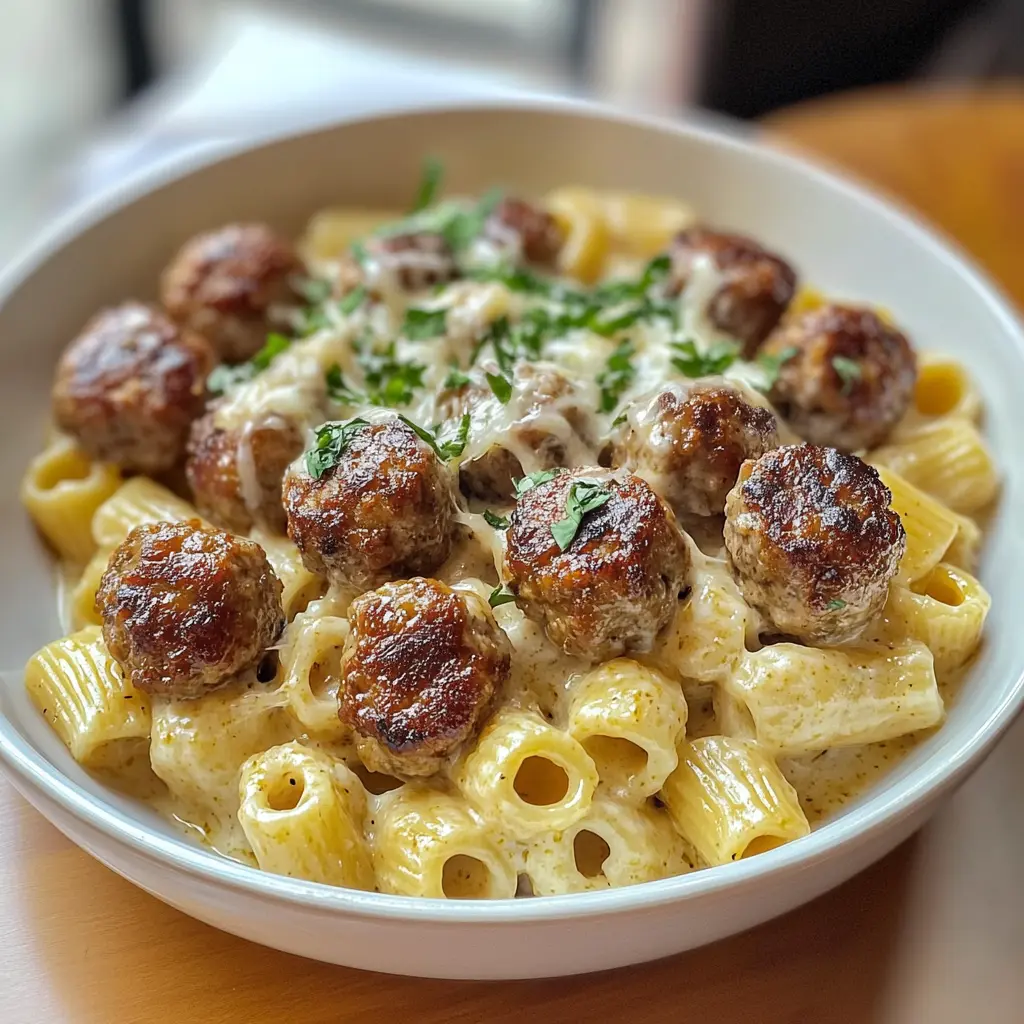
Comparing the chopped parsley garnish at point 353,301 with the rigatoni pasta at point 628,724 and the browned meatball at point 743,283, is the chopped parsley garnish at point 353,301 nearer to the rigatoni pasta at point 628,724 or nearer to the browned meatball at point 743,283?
the browned meatball at point 743,283

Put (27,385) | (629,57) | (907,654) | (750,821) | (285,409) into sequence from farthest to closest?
(629,57)
(27,385)
(285,409)
(907,654)
(750,821)

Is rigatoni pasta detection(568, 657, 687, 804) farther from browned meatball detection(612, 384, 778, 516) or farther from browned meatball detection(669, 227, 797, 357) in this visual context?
browned meatball detection(669, 227, 797, 357)

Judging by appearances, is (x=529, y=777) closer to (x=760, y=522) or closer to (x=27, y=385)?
(x=760, y=522)

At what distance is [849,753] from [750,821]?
383mm

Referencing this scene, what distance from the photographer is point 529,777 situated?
2.55m

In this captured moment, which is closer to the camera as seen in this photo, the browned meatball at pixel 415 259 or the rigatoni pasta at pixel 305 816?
the rigatoni pasta at pixel 305 816

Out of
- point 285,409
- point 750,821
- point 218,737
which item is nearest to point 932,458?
point 750,821

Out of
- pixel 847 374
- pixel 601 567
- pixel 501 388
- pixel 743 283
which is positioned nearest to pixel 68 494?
pixel 501 388

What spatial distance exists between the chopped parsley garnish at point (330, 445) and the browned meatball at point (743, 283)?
1100mm

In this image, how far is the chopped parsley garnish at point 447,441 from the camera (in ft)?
8.94

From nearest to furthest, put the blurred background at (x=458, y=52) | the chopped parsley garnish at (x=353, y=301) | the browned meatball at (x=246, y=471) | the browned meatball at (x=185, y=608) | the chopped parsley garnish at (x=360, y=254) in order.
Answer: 1. the browned meatball at (x=185, y=608)
2. the browned meatball at (x=246, y=471)
3. the chopped parsley garnish at (x=353, y=301)
4. the chopped parsley garnish at (x=360, y=254)
5. the blurred background at (x=458, y=52)

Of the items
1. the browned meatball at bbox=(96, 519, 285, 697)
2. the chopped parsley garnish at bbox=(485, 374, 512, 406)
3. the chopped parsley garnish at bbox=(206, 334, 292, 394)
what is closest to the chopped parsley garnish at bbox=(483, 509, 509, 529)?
the chopped parsley garnish at bbox=(485, 374, 512, 406)

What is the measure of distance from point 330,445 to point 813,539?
1.00 m

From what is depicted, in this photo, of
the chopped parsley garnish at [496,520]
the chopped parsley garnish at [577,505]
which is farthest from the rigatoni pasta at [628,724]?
the chopped parsley garnish at [496,520]
